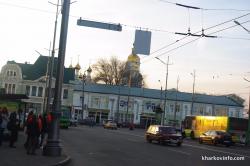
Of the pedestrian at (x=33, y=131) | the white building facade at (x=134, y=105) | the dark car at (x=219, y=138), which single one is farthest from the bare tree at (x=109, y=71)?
the pedestrian at (x=33, y=131)

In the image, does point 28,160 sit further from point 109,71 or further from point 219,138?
point 109,71

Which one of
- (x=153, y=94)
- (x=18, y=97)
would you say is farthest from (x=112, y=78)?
(x=18, y=97)

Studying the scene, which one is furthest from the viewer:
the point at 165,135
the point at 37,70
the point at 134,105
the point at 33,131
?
the point at 134,105

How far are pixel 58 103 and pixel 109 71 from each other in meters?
104

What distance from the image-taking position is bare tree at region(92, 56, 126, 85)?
123438 millimetres

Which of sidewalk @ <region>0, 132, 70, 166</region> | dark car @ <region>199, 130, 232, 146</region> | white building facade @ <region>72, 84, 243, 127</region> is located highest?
white building facade @ <region>72, 84, 243, 127</region>

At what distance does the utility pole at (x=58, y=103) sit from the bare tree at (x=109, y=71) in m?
101

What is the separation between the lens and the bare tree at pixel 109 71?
12344cm

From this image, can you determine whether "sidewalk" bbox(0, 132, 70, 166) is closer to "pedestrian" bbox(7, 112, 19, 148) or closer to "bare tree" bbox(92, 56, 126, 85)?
"pedestrian" bbox(7, 112, 19, 148)

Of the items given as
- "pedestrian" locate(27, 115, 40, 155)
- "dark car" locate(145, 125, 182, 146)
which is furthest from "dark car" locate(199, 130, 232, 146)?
"pedestrian" locate(27, 115, 40, 155)

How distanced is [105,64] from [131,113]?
54.9 ft

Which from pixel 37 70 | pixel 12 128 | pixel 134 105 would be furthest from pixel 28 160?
pixel 134 105

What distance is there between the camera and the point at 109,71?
125250 millimetres

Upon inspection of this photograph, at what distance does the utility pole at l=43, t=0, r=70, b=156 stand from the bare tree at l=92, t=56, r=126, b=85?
101043 mm
